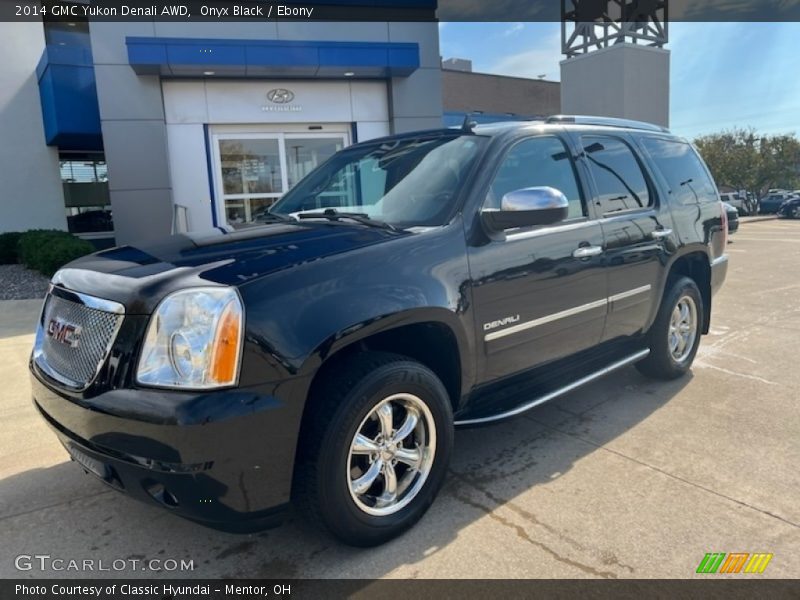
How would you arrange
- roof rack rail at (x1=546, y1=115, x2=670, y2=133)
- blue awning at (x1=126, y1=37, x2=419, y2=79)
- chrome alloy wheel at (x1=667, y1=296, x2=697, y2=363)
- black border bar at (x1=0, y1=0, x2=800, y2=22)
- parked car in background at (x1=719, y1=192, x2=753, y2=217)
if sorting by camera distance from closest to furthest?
1. roof rack rail at (x1=546, y1=115, x2=670, y2=133)
2. chrome alloy wheel at (x1=667, y1=296, x2=697, y2=363)
3. blue awning at (x1=126, y1=37, x2=419, y2=79)
4. black border bar at (x1=0, y1=0, x2=800, y2=22)
5. parked car in background at (x1=719, y1=192, x2=753, y2=217)

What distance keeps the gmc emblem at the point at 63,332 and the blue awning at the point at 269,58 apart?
27.2 feet

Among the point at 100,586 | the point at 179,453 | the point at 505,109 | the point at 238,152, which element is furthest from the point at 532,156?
the point at 505,109

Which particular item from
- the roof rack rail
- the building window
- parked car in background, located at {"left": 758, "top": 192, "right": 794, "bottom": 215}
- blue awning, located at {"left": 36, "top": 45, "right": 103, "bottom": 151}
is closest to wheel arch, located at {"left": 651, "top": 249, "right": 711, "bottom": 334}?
the roof rack rail

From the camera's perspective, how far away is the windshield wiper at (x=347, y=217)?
316 centimetres

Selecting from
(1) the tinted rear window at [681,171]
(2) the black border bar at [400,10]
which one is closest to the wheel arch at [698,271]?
(1) the tinted rear window at [681,171]

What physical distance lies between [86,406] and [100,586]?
813 mm

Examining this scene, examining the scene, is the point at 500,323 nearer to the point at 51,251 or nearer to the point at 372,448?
the point at 372,448

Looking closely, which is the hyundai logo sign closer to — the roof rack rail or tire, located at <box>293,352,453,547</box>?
the roof rack rail

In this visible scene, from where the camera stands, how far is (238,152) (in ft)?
38.0

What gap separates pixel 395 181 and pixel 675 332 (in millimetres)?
2782

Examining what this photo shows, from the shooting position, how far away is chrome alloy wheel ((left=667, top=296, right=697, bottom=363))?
484 cm

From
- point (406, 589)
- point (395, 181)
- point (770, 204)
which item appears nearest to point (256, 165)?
point (395, 181)

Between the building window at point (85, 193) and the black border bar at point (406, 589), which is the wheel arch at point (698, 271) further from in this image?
the building window at point (85, 193)

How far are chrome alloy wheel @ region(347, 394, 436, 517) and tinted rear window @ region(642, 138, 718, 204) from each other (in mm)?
3008
